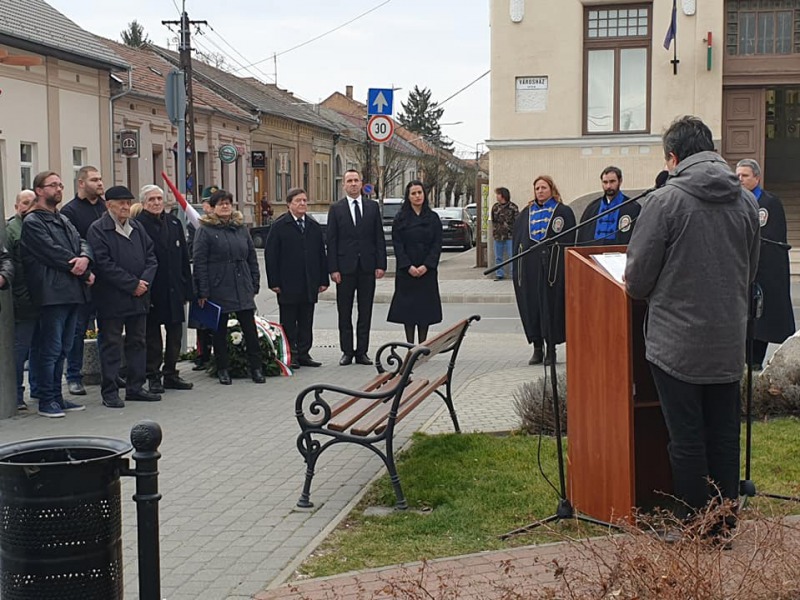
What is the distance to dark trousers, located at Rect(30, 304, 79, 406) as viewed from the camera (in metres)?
9.42

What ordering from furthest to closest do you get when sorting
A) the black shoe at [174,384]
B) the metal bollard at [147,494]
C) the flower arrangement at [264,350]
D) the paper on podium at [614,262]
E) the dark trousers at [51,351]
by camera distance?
the flower arrangement at [264,350] < the black shoe at [174,384] < the dark trousers at [51,351] < the paper on podium at [614,262] < the metal bollard at [147,494]

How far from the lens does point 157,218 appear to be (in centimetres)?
1064

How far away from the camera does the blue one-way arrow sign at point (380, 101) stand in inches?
824

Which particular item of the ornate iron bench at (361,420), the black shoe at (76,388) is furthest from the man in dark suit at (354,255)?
the ornate iron bench at (361,420)

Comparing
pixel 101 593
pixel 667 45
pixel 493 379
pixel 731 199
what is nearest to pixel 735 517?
pixel 731 199

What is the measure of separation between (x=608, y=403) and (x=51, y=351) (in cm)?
568

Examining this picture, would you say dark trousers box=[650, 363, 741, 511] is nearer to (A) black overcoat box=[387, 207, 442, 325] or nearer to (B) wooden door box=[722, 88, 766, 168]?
(A) black overcoat box=[387, 207, 442, 325]

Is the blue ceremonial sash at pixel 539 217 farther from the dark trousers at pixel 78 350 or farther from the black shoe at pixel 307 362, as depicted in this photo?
the dark trousers at pixel 78 350

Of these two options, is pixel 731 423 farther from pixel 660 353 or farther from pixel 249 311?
pixel 249 311

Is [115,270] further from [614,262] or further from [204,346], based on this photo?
[614,262]

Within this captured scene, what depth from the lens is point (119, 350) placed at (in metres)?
9.96

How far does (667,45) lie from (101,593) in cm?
2171

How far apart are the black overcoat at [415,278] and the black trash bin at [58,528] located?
821 cm

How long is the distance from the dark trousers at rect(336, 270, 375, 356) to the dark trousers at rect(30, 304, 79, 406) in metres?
3.60
